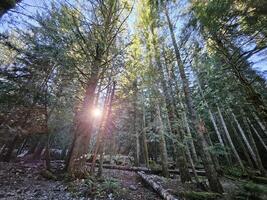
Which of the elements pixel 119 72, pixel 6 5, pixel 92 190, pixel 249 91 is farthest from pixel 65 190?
pixel 249 91

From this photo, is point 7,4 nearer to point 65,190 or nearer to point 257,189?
point 65,190

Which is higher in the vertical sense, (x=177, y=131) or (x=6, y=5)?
(x=6, y=5)

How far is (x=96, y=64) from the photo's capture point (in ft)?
28.1

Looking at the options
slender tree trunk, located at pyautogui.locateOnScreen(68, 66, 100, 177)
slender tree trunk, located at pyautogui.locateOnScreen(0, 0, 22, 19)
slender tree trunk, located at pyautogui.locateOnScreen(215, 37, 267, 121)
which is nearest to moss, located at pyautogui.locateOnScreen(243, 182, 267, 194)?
slender tree trunk, located at pyautogui.locateOnScreen(215, 37, 267, 121)

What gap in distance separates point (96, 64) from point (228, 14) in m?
5.95


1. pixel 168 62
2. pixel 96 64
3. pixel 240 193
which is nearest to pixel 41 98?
pixel 96 64

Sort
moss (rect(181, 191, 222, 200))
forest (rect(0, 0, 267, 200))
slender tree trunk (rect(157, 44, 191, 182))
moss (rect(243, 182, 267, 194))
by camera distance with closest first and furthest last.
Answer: moss (rect(181, 191, 222, 200))
moss (rect(243, 182, 267, 194))
forest (rect(0, 0, 267, 200))
slender tree trunk (rect(157, 44, 191, 182))

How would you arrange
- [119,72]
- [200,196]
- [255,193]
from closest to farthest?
[200,196], [255,193], [119,72]

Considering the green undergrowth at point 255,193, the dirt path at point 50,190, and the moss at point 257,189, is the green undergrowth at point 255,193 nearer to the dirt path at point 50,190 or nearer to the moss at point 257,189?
the moss at point 257,189

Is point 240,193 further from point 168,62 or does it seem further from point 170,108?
point 168,62

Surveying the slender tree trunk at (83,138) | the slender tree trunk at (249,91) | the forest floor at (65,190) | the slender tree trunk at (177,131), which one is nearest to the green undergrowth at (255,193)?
the forest floor at (65,190)

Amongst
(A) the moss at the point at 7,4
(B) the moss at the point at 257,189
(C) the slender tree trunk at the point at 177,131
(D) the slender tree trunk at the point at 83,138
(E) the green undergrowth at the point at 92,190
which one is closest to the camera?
(A) the moss at the point at 7,4

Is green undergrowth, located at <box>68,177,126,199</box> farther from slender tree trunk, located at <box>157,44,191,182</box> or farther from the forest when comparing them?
slender tree trunk, located at <box>157,44,191,182</box>

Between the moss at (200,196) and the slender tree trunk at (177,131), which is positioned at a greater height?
the slender tree trunk at (177,131)
